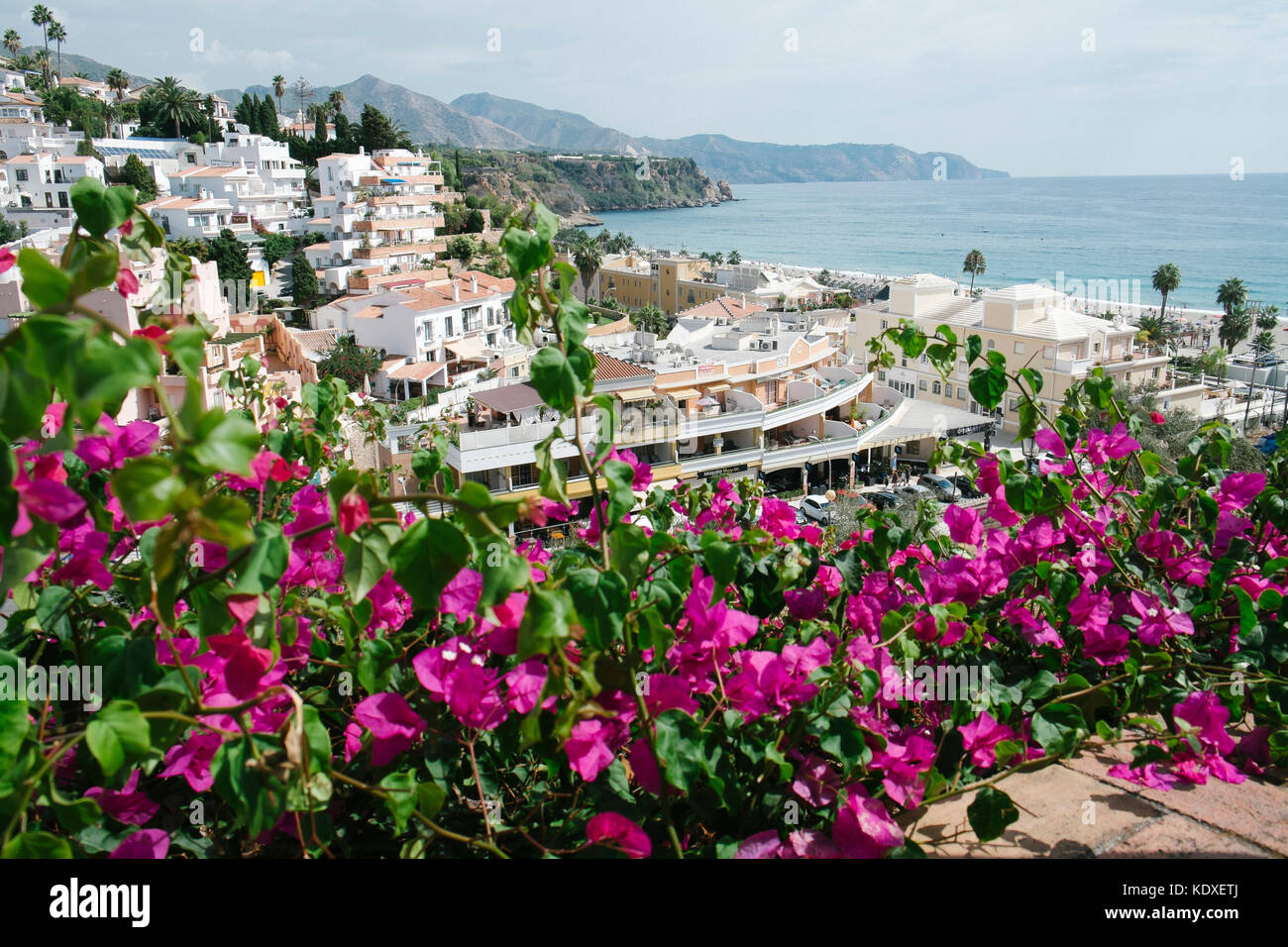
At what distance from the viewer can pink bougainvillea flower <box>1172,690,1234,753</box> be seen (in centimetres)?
142

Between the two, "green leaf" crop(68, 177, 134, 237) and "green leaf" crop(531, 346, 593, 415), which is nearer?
"green leaf" crop(531, 346, 593, 415)

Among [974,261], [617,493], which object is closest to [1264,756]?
[617,493]

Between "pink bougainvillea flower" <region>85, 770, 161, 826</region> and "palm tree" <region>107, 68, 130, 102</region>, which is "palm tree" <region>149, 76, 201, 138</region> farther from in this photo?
"pink bougainvillea flower" <region>85, 770, 161, 826</region>

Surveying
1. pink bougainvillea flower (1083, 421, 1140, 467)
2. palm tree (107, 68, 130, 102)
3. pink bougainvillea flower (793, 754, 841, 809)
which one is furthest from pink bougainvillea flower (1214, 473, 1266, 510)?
palm tree (107, 68, 130, 102)

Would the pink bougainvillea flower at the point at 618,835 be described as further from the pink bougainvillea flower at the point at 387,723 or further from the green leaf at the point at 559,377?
the green leaf at the point at 559,377

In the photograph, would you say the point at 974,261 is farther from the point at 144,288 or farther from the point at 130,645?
the point at 130,645

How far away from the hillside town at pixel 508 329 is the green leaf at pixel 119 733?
539mm

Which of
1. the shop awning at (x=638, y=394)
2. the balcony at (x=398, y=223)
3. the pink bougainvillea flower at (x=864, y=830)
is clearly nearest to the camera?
the pink bougainvillea flower at (x=864, y=830)

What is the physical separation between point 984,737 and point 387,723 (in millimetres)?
826

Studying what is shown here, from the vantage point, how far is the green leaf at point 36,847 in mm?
814

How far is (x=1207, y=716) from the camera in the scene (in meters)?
1.43

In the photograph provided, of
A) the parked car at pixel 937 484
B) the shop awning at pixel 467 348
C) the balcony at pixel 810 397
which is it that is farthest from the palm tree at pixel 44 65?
the parked car at pixel 937 484

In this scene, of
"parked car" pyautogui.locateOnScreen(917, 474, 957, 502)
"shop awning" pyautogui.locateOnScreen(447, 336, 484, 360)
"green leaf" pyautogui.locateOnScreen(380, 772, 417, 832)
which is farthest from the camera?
"shop awning" pyautogui.locateOnScreen(447, 336, 484, 360)

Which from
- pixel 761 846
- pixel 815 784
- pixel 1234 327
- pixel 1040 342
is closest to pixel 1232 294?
pixel 1234 327
